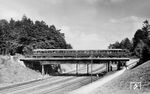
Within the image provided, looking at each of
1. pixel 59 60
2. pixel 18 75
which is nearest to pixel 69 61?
pixel 59 60

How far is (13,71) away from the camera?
233 feet

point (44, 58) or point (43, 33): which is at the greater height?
point (43, 33)

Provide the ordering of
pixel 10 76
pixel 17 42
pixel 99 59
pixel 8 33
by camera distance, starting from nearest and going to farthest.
→ pixel 10 76 < pixel 99 59 < pixel 17 42 < pixel 8 33

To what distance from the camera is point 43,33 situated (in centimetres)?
11088

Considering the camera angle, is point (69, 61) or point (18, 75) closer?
point (18, 75)

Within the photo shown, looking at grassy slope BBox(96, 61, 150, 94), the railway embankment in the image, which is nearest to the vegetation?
the railway embankment

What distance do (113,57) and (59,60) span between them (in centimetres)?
1710

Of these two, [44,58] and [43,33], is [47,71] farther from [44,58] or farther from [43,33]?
[43,33]

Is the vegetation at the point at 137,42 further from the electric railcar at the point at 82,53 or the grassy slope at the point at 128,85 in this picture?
the grassy slope at the point at 128,85

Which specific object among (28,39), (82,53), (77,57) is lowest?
(77,57)

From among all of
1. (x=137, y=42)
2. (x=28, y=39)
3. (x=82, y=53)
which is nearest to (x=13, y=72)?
(x=82, y=53)

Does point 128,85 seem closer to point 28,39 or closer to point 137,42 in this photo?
point 28,39

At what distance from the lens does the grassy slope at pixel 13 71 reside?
217 feet

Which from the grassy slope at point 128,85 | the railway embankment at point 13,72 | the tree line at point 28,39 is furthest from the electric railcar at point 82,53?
the grassy slope at point 128,85
